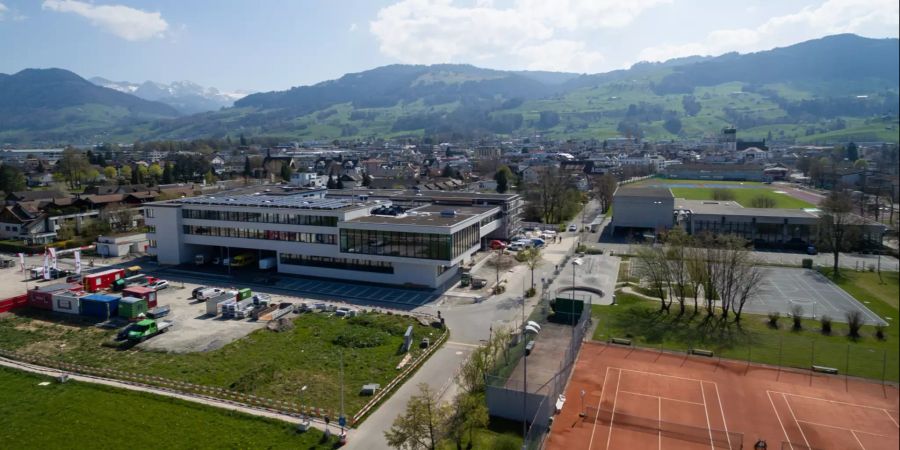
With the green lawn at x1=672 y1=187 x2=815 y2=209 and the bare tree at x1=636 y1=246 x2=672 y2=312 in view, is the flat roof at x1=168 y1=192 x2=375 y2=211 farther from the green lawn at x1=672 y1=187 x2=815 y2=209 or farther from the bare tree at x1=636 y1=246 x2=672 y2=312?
the green lawn at x1=672 y1=187 x2=815 y2=209

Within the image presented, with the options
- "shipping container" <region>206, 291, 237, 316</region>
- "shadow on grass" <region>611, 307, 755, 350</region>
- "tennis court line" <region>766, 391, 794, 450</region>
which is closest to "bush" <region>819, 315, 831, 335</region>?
"shadow on grass" <region>611, 307, 755, 350</region>

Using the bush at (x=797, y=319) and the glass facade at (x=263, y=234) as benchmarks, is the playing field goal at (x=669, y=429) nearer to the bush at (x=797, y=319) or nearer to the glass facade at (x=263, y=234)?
the bush at (x=797, y=319)

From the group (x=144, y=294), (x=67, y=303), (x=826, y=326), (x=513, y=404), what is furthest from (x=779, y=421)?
(x=67, y=303)

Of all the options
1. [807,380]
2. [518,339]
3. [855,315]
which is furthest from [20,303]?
[855,315]

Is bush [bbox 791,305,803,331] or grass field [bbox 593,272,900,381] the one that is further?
bush [bbox 791,305,803,331]

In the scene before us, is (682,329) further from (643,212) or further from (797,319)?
(643,212)

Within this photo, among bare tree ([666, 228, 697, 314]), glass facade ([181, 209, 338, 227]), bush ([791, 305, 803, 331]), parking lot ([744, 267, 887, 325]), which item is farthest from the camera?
glass facade ([181, 209, 338, 227])

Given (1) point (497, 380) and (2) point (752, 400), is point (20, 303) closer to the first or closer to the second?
(1) point (497, 380)
